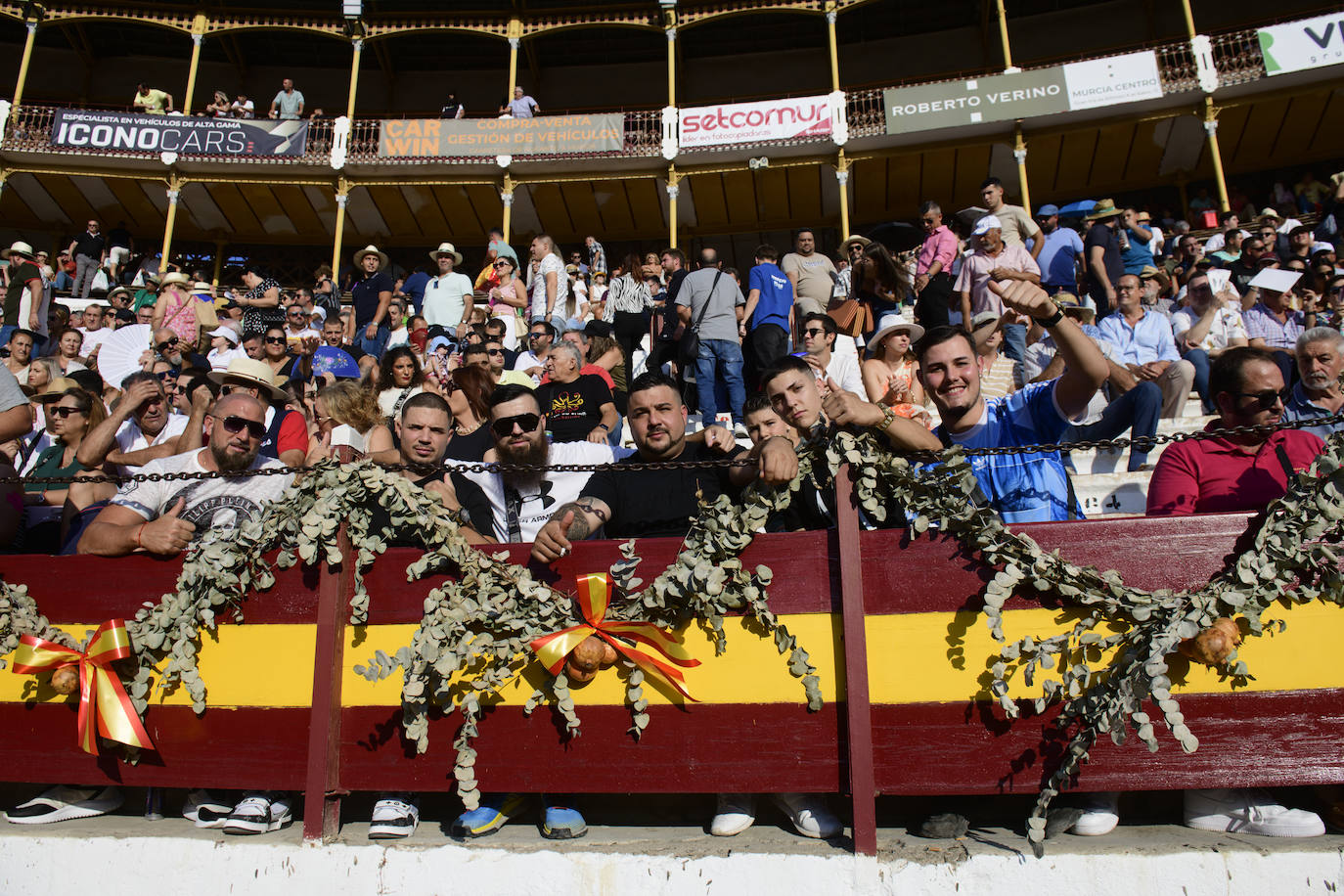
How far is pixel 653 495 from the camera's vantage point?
3.79 metres

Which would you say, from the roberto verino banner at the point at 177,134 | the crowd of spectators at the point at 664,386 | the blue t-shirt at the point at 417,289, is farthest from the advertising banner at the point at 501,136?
the blue t-shirt at the point at 417,289

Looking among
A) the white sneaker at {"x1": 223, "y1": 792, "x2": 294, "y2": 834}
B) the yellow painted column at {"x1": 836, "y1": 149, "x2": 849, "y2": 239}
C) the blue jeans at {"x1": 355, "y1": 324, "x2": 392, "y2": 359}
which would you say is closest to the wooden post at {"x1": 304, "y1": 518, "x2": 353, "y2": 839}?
the white sneaker at {"x1": 223, "y1": 792, "x2": 294, "y2": 834}

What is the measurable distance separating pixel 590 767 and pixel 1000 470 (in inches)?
74.8

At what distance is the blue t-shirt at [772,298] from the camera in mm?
8375

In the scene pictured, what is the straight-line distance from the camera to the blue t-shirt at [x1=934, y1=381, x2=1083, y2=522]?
132 inches

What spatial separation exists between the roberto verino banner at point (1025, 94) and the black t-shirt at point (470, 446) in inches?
531

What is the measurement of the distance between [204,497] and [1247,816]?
4.20 metres

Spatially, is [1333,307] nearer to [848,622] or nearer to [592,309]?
[848,622]

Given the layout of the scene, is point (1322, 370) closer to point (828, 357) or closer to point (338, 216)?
point (828, 357)

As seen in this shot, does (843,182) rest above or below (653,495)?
above

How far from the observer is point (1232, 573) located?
275cm

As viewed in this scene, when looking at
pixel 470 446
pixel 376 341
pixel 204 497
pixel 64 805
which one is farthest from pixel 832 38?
pixel 64 805

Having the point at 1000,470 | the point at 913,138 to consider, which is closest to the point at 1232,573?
the point at 1000,470

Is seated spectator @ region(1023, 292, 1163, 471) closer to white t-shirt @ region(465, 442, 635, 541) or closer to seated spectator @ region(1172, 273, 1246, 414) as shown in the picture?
seated spectator @ region(1172, 273, 1246, 414)
